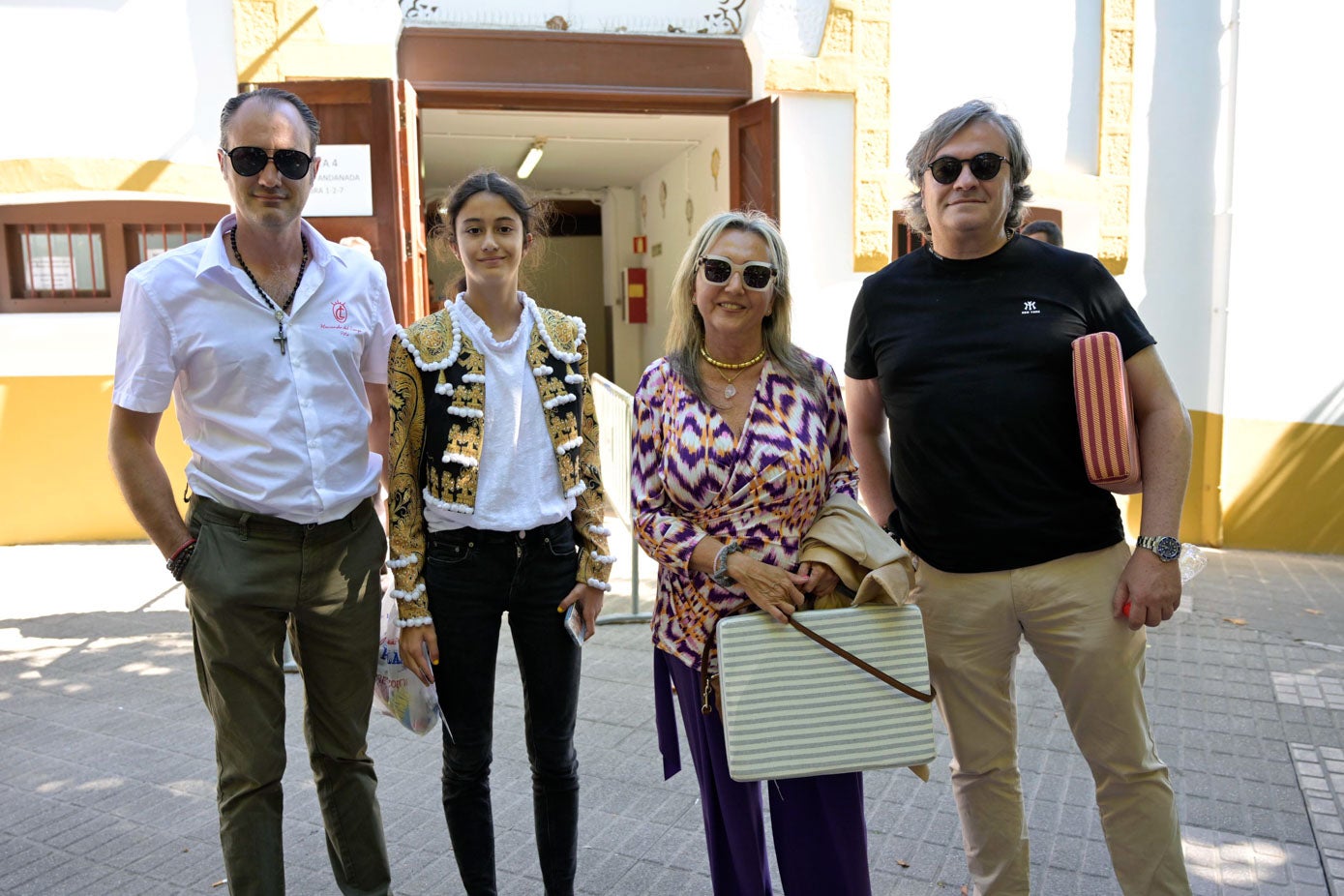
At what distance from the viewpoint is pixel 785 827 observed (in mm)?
2516

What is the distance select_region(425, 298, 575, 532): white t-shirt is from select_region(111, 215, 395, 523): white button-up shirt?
0.98 ft

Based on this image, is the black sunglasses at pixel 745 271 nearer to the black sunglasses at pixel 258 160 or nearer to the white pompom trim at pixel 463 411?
the white pompom trim at pixel 463 411

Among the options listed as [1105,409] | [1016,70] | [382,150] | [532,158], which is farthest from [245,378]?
[532,158]

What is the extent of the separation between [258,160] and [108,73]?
19.7 ft

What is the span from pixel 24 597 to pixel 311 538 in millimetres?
5281

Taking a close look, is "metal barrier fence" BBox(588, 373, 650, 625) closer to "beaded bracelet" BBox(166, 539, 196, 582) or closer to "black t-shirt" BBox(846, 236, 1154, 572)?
"black t-shirt" BBox(846, 236, 1154, 572)

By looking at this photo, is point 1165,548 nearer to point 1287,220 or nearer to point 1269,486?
point 1269,486

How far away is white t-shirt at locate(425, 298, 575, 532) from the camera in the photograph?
2684 millimetres

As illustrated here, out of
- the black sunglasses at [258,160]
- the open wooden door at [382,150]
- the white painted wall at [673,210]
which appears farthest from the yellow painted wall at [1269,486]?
the black sunglasses at [258,160]

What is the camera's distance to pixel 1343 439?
26.5 ft

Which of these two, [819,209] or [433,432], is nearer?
[433,432]

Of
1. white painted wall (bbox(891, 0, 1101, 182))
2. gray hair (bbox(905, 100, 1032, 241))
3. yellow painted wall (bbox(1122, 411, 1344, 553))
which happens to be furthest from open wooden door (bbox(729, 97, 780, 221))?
gray hair (bbox(905, 100, 1032, 241))

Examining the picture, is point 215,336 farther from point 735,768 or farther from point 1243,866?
point 1243,866

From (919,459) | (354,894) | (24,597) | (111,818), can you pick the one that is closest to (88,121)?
(24,597)
